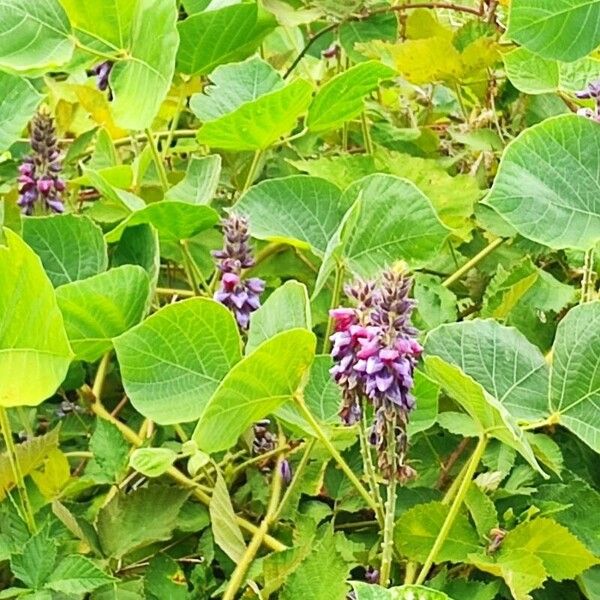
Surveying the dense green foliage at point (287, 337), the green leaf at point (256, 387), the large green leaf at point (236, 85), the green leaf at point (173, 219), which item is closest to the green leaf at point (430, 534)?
the dense green foliage at point (287, 337)

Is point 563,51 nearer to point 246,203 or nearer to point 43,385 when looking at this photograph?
point 246,203

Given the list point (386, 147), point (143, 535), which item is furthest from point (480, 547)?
point (386, 147)

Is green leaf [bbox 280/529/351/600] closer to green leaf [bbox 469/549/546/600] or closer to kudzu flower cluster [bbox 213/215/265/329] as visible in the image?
green leaf [bbox 469/549/546/600]

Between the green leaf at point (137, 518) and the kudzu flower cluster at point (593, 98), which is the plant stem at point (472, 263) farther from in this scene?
the green leaf at point (137, 518)

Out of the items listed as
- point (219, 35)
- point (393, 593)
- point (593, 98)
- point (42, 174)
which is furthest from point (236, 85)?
point (393, 593)

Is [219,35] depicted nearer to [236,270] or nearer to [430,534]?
[236,270]

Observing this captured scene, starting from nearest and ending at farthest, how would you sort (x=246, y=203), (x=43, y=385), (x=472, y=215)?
(x=43, y=385), (x=246, y=203), (x=472, y=215)
